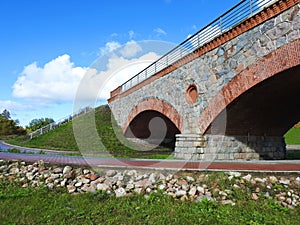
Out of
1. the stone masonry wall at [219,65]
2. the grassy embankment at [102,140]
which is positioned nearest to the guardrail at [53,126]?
the grassy embankment at [102,140]

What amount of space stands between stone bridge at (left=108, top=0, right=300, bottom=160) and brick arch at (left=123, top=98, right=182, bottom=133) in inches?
1.9

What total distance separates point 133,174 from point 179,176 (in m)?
1.04

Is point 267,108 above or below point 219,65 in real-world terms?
below

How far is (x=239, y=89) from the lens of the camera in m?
7.70

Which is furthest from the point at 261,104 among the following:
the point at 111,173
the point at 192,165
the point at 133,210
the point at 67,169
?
the point at 67,169

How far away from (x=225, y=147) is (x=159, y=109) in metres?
4.41

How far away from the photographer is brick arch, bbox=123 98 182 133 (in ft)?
37.0

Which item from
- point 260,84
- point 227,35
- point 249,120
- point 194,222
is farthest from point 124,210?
point 249,120

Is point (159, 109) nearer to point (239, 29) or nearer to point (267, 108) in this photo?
point (267, 108)

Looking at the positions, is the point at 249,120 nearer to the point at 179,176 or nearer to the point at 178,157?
the point at 178,157

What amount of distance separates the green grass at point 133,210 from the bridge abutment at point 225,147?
4.64 metres

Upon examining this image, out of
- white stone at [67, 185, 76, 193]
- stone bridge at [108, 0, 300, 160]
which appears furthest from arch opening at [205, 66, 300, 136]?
white stone at [67, 185, 76, 193]

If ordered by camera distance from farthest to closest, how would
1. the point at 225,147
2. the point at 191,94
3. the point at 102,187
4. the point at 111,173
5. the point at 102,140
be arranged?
the point at 102,140 → the point at 191,94 → the point at 225,147 → the point at 111,173 → the point at 102,187

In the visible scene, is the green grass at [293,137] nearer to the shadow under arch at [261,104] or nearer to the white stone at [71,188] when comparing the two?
the shadow under arch at [261,104]
